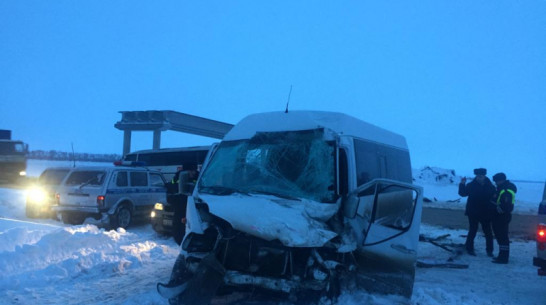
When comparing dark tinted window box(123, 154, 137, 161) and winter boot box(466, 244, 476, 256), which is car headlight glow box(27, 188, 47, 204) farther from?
winter boot box(466, 244, 476, 256)

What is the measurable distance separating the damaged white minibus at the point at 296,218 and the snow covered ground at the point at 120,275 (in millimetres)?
543

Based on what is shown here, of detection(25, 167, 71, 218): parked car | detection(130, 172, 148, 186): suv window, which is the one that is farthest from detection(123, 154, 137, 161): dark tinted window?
detection(130, 172, 148, 186): suv window

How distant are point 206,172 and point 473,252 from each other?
23.4 ft

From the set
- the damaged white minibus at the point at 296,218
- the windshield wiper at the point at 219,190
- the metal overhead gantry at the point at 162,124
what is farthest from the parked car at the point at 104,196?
the metal overhead gantry at the point at 162,124

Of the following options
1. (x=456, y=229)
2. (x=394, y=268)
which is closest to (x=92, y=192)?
Result: (x=394, y=268)

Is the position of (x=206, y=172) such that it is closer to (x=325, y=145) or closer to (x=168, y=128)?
(x=325, y=145)

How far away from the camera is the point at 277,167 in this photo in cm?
551

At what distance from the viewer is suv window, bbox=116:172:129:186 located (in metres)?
12.4

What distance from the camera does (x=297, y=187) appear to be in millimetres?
5191

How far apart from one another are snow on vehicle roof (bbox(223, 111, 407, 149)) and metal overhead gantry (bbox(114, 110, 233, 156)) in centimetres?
1643

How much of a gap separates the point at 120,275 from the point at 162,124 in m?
16.0

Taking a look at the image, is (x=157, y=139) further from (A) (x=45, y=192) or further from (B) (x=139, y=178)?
(A) (x=45, y=192)

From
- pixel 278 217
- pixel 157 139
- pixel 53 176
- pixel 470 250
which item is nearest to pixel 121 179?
pixel 53 176

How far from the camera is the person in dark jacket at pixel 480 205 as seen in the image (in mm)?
9344
